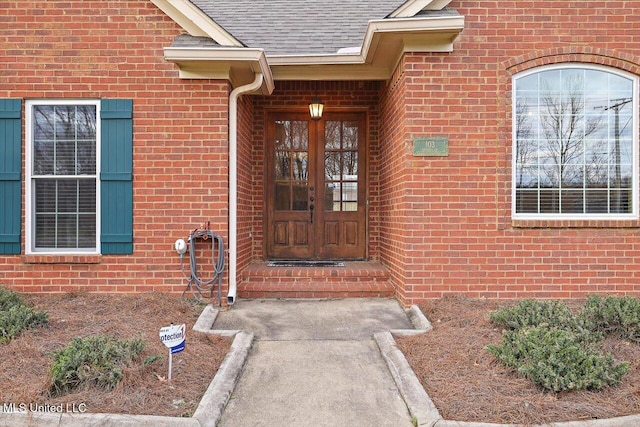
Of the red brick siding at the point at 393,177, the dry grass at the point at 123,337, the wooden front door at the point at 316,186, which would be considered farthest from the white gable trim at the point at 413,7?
the dry grass at the point at 123,337

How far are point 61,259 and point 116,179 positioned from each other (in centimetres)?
121

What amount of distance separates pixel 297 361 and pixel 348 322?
1.07 metres

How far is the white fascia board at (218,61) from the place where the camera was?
16.1 feet

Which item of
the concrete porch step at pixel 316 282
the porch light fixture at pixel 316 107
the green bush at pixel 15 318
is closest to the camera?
the green bush at pixel 15 318

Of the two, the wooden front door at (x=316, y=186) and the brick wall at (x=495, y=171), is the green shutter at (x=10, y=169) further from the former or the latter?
the brick wall at (x=495, y=171)

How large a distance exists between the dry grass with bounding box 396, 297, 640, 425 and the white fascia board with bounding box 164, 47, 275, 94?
361 centimetres

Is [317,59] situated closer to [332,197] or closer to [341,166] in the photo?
[341,166]

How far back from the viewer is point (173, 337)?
3.07m

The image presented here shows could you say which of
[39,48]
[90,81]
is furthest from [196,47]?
[39,48]

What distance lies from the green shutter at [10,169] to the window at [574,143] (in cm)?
617

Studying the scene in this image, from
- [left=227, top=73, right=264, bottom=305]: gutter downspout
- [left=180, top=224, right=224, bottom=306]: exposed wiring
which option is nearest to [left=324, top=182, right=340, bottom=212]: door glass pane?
[left=227, top=73, right=264, bottom=305]: gutter downspout

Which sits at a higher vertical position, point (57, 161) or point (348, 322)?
point (57, 161)

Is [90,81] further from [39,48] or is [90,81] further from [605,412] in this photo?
[605,412]

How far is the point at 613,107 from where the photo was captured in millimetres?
5152
